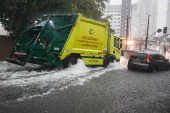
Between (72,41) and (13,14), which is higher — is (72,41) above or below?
below

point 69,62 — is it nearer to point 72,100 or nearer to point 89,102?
point 72,100

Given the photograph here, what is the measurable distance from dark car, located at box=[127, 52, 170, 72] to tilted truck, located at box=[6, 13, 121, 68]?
2.71 metres

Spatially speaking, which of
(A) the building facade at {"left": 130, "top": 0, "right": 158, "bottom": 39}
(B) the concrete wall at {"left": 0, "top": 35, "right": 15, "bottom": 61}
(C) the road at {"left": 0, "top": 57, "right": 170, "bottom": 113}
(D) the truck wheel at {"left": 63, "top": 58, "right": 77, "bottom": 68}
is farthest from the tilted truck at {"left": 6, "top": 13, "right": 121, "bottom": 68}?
(A) the building facade at {"left": 130, "top": 0, "right": 158, "bottom": 39}

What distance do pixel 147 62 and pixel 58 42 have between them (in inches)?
222

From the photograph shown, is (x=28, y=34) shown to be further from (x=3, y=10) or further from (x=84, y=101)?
(x=84, y=101)

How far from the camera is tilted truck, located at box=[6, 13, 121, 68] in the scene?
23.5ft

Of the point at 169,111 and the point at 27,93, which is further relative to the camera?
the point at 27,93

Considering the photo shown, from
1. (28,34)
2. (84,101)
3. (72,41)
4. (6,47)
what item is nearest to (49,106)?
(84,101)

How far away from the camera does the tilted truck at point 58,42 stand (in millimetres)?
7156

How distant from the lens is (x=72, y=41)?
7809mm

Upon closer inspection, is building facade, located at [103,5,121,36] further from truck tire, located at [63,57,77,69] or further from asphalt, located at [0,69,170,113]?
asphalt, located at [0,69,170,113]

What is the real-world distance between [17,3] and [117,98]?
968 cm

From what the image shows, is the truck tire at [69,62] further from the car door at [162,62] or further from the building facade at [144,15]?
the building facade at [144,15]

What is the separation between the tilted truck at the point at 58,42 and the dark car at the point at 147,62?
271cm
